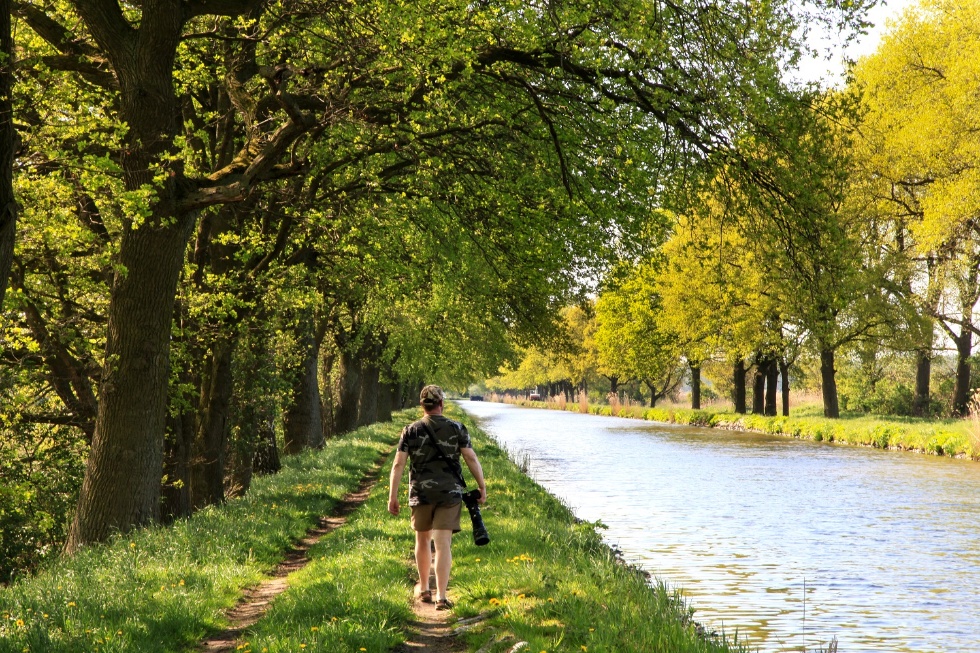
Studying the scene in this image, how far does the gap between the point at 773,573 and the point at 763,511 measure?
631 centimetres

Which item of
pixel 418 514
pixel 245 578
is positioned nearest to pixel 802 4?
pixel 418 514

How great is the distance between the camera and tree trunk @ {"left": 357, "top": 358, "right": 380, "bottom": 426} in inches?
1691

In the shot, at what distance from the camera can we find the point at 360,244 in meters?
18.0

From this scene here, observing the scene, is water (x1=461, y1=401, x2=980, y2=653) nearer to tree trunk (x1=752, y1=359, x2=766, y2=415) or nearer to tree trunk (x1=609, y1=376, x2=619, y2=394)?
tree trunk (x1=752, y1=359, x2=766, y2=415)

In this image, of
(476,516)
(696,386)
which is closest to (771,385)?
(696,386)

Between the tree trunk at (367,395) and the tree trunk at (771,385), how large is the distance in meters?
20.4

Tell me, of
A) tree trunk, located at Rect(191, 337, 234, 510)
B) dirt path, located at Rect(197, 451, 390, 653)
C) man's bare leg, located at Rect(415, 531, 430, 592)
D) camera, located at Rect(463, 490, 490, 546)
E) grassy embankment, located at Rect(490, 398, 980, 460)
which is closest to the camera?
dirt path, located at Rect(197, 451, 390, 653)

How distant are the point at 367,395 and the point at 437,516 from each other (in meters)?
35.6

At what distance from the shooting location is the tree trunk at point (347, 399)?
120 ft

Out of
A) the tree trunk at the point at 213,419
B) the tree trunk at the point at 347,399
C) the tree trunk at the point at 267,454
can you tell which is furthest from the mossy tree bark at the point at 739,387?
the tree trunk at the point at 213,419

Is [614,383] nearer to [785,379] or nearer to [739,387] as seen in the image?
[739,387]

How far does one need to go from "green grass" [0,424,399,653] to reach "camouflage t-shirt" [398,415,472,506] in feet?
7.16

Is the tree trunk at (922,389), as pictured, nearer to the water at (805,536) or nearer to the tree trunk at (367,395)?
the water at (805,536)

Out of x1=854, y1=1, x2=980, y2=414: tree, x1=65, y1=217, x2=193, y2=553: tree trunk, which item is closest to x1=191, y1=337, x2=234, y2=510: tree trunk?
x1=65, y1=217, x2=193, y2=553: tree trunk
